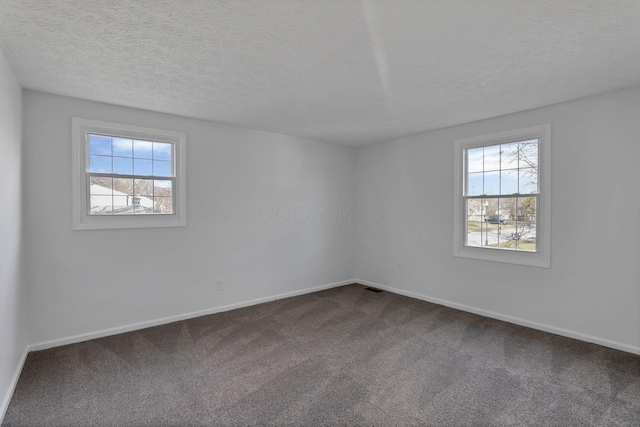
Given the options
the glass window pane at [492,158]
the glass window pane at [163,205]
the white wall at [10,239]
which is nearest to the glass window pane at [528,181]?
the glass window pane at [492,158]

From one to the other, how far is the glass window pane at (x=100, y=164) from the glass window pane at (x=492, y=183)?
4.42 meters

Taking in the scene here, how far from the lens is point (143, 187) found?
3.63m

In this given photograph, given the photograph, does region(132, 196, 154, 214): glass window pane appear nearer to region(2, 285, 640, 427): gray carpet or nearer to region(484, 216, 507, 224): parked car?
region(2, 285, 640, 427): gray carpet

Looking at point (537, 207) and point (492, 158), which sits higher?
point (492, 158)

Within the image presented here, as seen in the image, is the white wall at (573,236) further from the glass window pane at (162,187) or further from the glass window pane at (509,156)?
the glass window pane at (162,187)

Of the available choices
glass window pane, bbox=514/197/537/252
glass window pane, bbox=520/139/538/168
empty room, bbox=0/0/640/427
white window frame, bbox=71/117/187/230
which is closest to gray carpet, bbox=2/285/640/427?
empty room, bbox=0/0/640/427

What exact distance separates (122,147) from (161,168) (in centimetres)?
44

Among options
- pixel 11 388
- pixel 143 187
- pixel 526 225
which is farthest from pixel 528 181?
pixel 11 388

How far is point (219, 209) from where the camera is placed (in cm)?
414

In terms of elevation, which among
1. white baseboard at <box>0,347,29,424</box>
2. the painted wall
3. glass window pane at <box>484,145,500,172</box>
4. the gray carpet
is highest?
glass window pane at <box>484,145,500,172</box>

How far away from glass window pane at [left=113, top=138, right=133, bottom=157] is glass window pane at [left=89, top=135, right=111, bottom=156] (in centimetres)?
6

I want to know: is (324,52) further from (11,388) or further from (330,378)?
(11,388)

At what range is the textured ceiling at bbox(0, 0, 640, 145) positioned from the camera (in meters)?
1.79

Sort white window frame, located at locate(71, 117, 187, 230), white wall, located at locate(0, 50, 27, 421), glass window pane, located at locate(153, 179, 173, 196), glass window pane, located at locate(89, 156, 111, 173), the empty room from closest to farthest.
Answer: the empty room < white wall, located at locate(0, 50, 27, 421) < white window frame, located at locate(71, 117, 187, 230) < glass window pane, located at locate(89, 156, 111, 173) < glass window pane, located at locate(153, 179, 173, 196)
